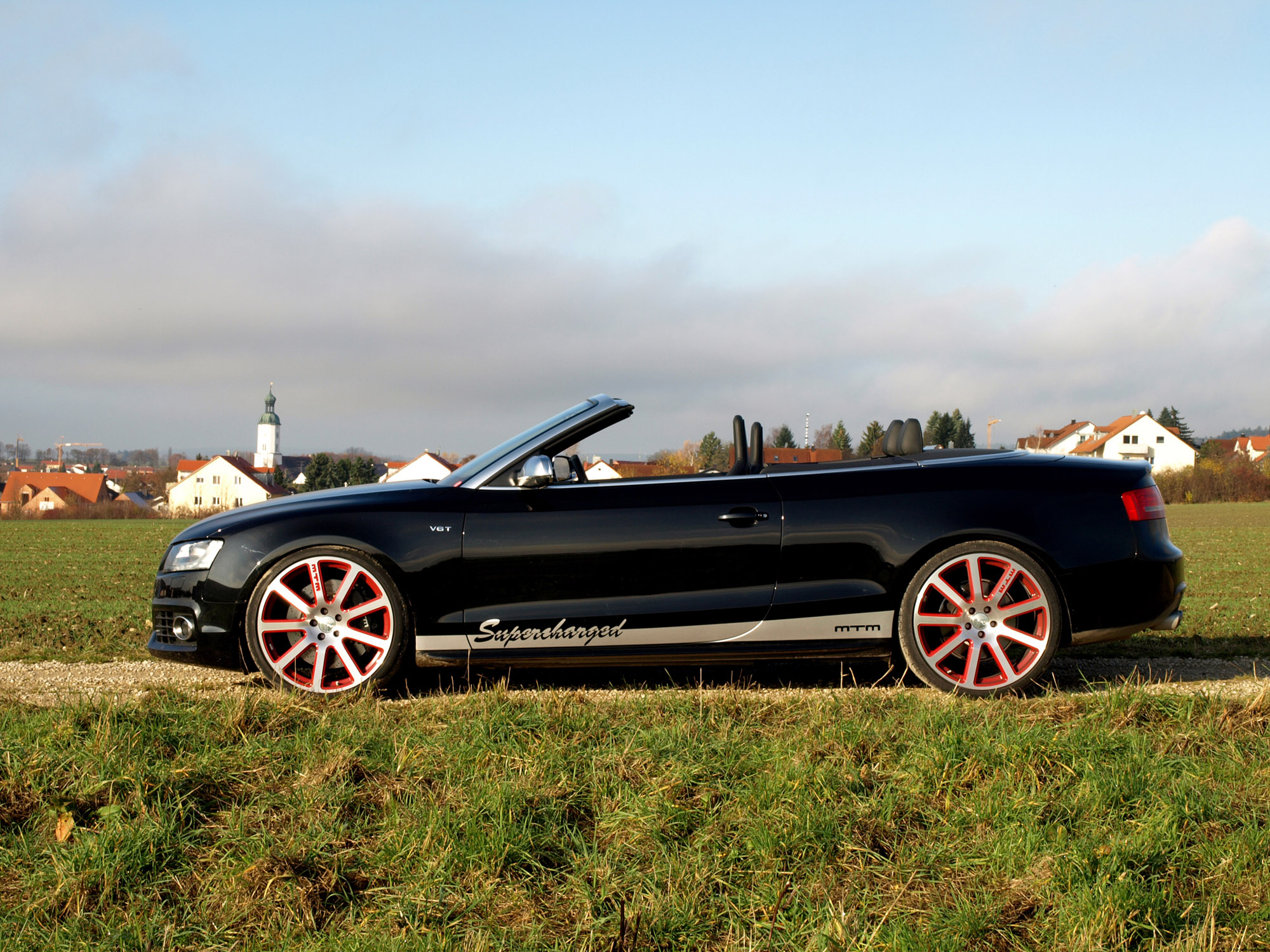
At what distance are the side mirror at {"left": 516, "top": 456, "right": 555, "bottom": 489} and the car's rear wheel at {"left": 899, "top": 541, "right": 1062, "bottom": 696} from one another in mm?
1819

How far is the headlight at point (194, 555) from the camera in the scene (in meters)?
5.04

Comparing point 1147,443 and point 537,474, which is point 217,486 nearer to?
point 1147,443

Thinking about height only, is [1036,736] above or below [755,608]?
below

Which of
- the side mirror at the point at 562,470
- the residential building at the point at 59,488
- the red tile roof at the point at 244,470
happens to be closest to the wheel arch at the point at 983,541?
the side mirror at the point at 562,470

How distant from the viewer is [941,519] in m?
4.95

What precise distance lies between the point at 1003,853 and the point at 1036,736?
95 cm

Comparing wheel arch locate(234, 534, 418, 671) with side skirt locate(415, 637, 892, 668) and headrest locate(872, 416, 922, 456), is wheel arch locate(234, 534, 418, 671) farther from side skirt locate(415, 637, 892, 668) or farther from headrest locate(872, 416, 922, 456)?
headrest locate(872, 416, 922, 456)

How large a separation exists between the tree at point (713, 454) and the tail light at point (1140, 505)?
2004 millimetres

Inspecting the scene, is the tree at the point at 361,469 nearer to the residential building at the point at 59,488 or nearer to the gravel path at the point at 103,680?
the residential building at the point at 59,488

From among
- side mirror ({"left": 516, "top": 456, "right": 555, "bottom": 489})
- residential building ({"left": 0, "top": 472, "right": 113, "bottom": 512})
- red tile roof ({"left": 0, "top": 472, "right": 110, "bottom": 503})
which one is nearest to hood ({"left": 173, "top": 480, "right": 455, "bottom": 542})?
side mirror ({"left": 516, "top": 456, "right": 555, "bottom": 489})

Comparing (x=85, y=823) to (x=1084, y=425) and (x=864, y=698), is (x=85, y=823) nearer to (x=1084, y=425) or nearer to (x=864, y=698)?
(x=864, y=698)

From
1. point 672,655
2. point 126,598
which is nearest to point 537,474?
point 672,655

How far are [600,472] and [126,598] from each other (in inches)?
396

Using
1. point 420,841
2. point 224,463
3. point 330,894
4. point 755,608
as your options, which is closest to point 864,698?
point 755,608
